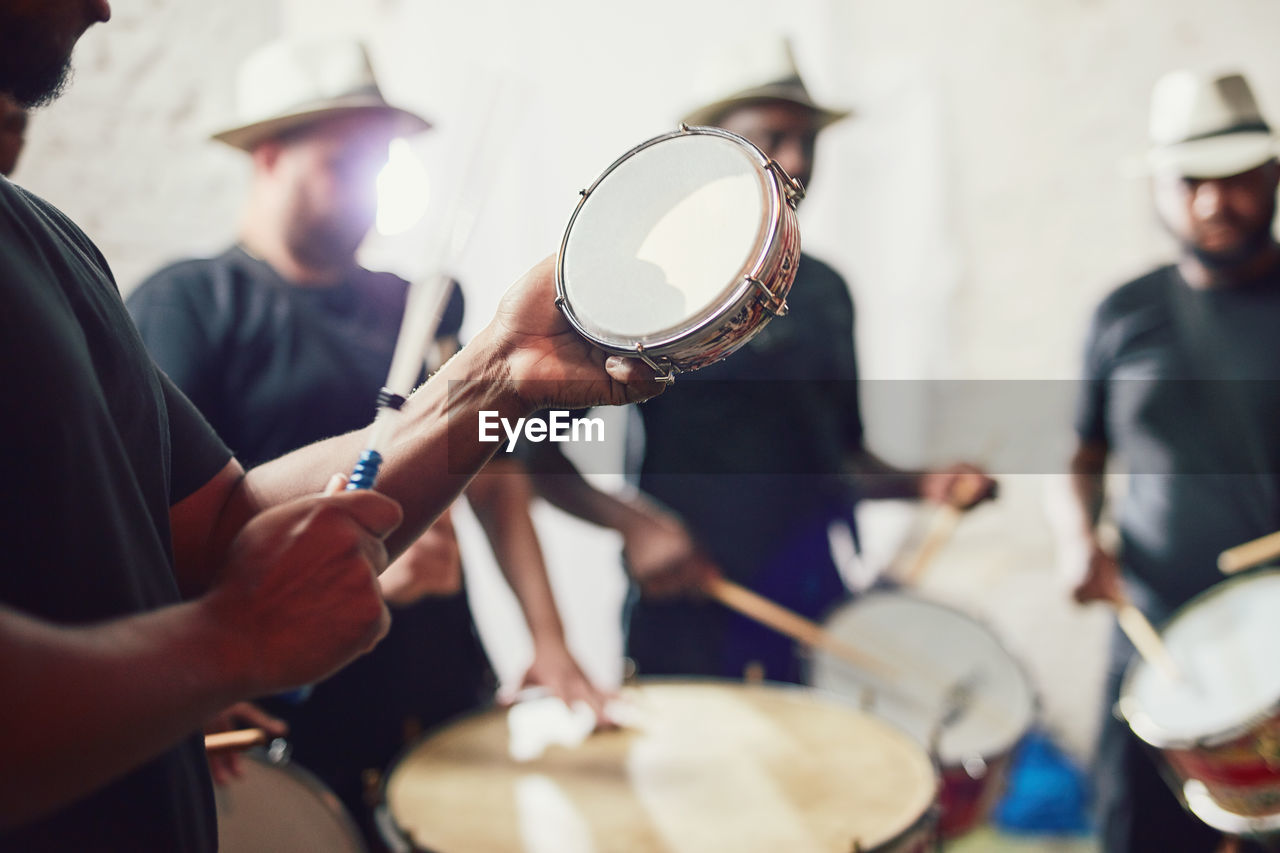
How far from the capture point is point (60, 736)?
Answer: 1.95 ft

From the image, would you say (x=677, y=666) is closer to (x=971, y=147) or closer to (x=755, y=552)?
(x=755, y=552)

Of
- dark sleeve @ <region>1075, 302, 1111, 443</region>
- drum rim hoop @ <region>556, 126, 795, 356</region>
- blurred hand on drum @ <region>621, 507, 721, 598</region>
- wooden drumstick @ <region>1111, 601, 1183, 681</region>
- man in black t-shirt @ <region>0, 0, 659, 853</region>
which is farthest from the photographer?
dark sleeve @ <region>1075, 302, 1111, 443</region>

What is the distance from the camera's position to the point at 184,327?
1.66 m

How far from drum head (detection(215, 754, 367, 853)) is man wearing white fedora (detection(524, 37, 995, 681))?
1.12m

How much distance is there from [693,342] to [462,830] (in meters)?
0.81

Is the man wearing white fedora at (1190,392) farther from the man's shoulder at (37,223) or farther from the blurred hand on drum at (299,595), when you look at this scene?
the man's shoulder at (37,223)

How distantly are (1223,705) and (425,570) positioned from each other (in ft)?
5.16

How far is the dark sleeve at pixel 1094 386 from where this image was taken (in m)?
2.63

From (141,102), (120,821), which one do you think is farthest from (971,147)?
(120,821)

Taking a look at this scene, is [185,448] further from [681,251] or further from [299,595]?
[681,251]

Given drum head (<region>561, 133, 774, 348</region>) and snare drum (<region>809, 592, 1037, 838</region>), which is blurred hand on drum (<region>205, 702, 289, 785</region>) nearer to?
drum head (<region>561, 133, 774, 348</region>)

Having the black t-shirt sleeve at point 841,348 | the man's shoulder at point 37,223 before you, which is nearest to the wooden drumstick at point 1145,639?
the black t-shirt sleeve at point 841,348

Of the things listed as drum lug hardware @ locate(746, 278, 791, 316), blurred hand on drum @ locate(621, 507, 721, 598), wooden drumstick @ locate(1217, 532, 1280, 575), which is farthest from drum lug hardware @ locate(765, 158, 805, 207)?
wooden drumstick @ locate(1217, 532, 1280, 575)

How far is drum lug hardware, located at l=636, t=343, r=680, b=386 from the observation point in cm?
96
